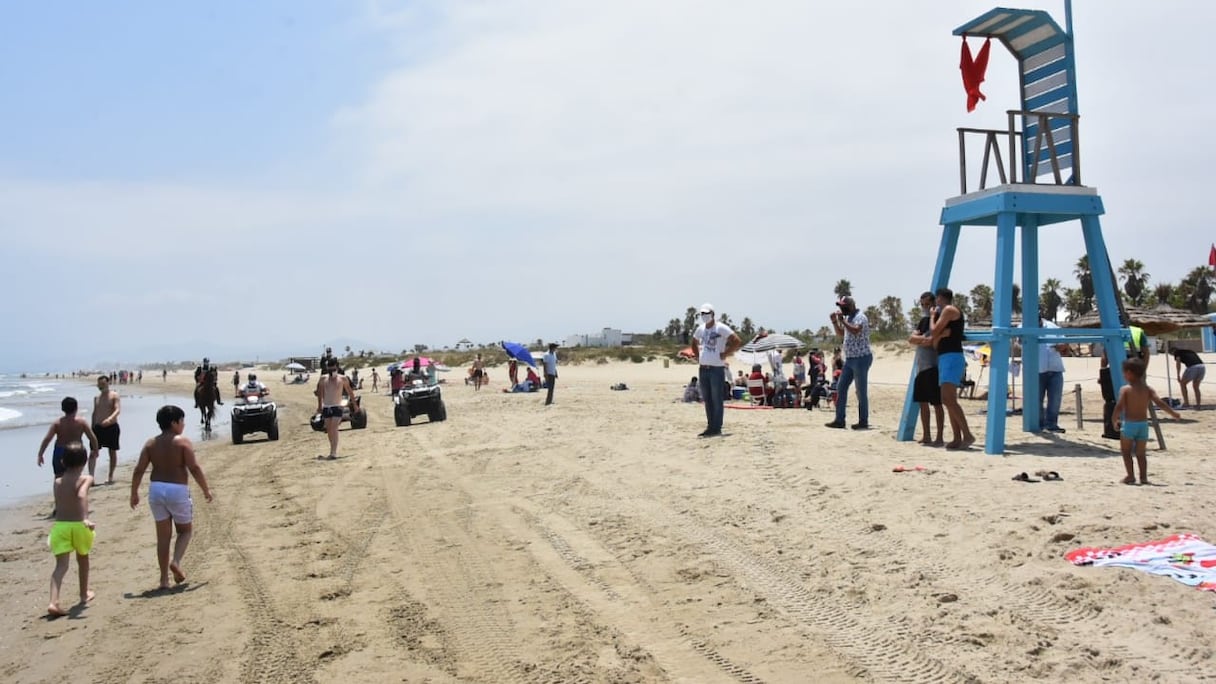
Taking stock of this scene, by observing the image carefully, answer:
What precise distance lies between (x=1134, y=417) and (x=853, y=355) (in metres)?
4.59

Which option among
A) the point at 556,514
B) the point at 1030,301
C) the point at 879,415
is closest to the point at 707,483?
the point at 556,514

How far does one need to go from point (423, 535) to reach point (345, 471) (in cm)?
501

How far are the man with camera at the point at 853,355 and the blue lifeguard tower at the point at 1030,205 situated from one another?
113cm

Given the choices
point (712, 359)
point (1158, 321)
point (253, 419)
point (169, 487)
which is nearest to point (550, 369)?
point (253, 419)

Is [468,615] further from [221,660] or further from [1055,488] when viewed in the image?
[1055,488]

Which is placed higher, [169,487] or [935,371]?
[935,371]

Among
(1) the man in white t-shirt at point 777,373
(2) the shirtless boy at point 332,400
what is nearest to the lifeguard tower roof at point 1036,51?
(1) the man in white t-shirt at point 777,373

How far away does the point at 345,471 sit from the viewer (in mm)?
12453

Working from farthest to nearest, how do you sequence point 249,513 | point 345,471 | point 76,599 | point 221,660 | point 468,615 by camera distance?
point 345,471 → point 249,513 → point 76,599 → point 468,615 → point 221,660

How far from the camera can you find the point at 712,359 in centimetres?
1237

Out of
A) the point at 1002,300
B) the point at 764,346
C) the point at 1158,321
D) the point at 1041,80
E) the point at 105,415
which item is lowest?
the point at 105,415

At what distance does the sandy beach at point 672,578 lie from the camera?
4.59 metres

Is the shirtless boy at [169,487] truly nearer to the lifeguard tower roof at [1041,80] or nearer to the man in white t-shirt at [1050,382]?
the lifeguard tower roof at [1041,80]

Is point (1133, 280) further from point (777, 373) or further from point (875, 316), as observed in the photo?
point (777, 373)
